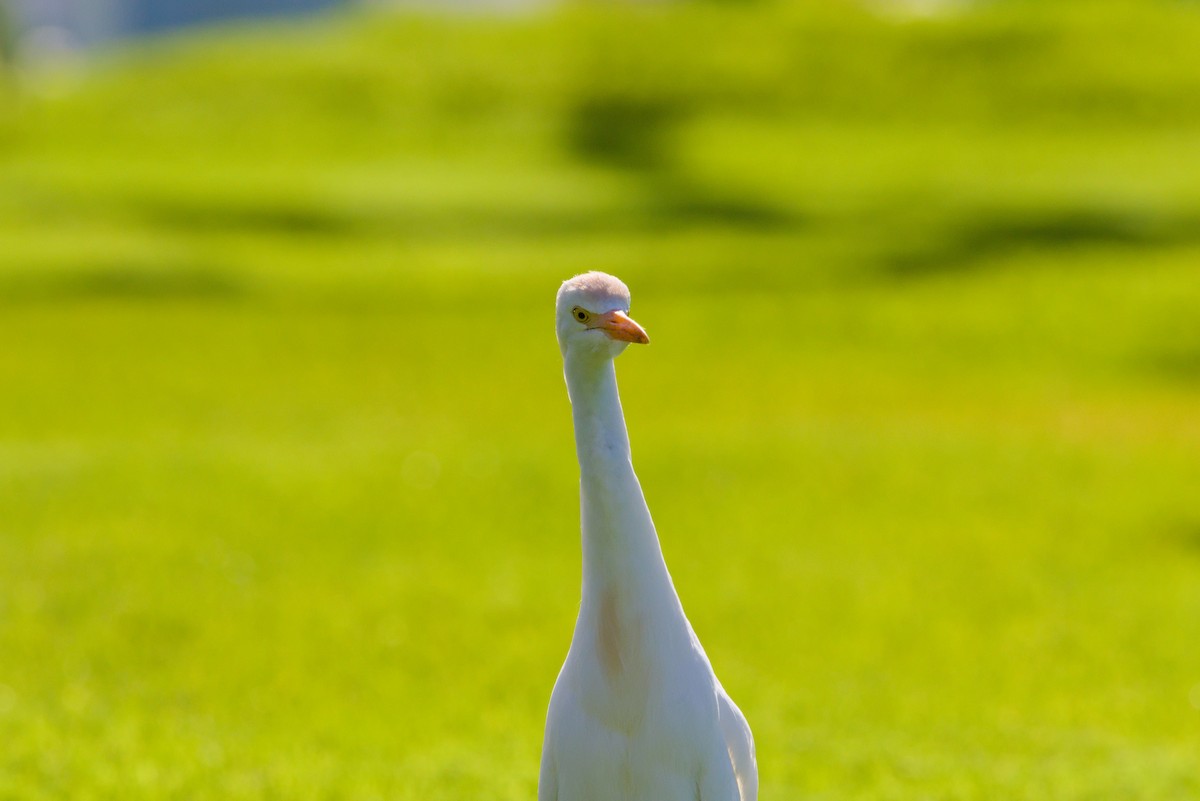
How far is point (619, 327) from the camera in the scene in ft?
11.3

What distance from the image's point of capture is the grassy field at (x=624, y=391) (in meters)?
7.75

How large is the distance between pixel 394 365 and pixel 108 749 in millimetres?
11032

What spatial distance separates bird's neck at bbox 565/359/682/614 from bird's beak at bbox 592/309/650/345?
14cm

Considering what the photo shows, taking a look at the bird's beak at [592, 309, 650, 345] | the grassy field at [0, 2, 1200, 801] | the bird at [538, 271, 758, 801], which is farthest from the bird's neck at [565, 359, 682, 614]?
the grassy field at [0, 2, 1200, 801]

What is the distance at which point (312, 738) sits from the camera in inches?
286

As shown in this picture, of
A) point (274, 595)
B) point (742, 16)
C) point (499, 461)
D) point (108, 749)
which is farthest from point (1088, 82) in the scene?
point (108, 749)

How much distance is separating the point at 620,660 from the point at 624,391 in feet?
41.1

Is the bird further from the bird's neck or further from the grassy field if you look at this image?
the grassy field

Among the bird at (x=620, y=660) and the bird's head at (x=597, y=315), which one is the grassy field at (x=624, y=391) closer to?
the bird at (x=620, y=660)

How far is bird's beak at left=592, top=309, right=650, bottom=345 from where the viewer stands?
11.2ft

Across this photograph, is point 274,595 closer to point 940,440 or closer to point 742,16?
point 940,440

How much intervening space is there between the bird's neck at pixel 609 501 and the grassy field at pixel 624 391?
3005 mm

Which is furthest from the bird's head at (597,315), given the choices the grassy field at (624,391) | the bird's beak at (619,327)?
the grassy field at (624,391)

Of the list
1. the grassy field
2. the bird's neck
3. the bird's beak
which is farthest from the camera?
the grassy field
